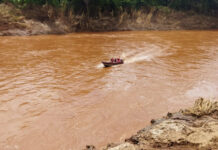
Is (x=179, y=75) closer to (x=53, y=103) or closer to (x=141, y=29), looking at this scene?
(x=53, y=103)

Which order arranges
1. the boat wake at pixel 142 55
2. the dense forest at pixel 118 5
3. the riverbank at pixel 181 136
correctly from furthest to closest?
the dense forest at pixel 118 5, the boat wake at pixel 142 55, the riverbank at pixel 181 136

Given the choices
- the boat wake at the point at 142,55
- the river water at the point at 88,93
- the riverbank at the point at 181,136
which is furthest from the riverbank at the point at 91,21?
the riverbank at the point at 181,136

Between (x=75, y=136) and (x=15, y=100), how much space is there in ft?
12.7

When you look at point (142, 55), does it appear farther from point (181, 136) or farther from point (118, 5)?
point (118, 5)

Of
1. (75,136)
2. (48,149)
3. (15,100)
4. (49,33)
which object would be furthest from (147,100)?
(49,33)

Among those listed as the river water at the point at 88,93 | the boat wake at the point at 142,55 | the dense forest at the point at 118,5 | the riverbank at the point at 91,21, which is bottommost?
the river water at the point at 88,93

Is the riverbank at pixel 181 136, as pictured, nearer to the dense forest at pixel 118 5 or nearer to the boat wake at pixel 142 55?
the boat wake at pixel 142 55

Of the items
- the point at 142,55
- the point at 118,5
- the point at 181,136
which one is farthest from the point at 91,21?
the point at 181,136

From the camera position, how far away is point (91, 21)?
3078cm

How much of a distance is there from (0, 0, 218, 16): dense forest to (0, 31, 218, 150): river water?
14.7m

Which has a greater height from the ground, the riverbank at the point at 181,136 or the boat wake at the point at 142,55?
the boat wake at the point at 142,55

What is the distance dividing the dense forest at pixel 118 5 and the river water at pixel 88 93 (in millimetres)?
14734

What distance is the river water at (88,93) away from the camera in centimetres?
618

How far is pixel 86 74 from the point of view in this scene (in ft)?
37.9
